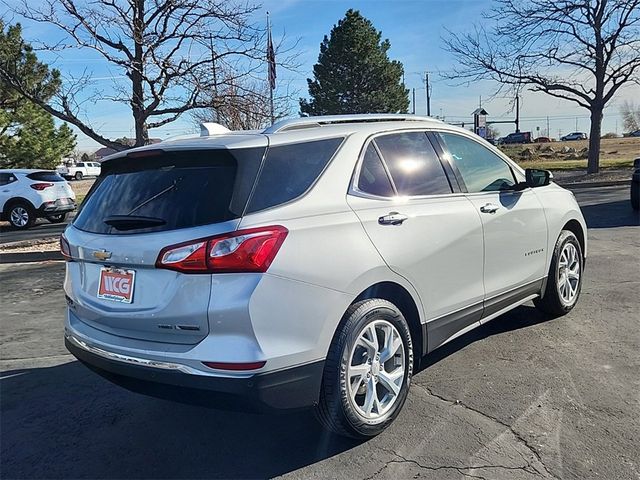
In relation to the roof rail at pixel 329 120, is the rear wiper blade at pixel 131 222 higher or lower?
lower

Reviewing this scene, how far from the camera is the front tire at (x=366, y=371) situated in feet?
9.73

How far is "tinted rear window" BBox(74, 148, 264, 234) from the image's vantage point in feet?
9.06

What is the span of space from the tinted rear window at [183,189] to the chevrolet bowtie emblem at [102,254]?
5.0 inches

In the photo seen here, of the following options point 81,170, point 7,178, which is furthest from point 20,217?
point 81,170

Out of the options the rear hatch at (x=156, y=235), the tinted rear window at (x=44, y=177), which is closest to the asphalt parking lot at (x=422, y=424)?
the rear hatch at (x=156, y=235)

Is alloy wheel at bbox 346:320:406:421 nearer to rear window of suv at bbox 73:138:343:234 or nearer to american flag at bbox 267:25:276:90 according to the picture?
rear window of suv at bbox 73:138:343:234

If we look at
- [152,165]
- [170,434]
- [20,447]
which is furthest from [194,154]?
[20,447]

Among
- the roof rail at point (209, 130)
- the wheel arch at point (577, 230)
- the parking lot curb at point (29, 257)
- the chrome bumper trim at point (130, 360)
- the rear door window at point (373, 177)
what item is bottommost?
the parking lot curb at point (29, 257)

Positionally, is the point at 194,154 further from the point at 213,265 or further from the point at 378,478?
the point at 378,478

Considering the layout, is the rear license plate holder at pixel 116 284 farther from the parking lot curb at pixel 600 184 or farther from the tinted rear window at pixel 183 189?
the parking lot curb at pixel 600 184

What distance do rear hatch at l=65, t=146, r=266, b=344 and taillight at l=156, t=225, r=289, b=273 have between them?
0.04 meters

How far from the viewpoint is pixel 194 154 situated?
9.77 feet

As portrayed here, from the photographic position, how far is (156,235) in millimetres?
2793

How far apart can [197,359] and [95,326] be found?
0.84 m
